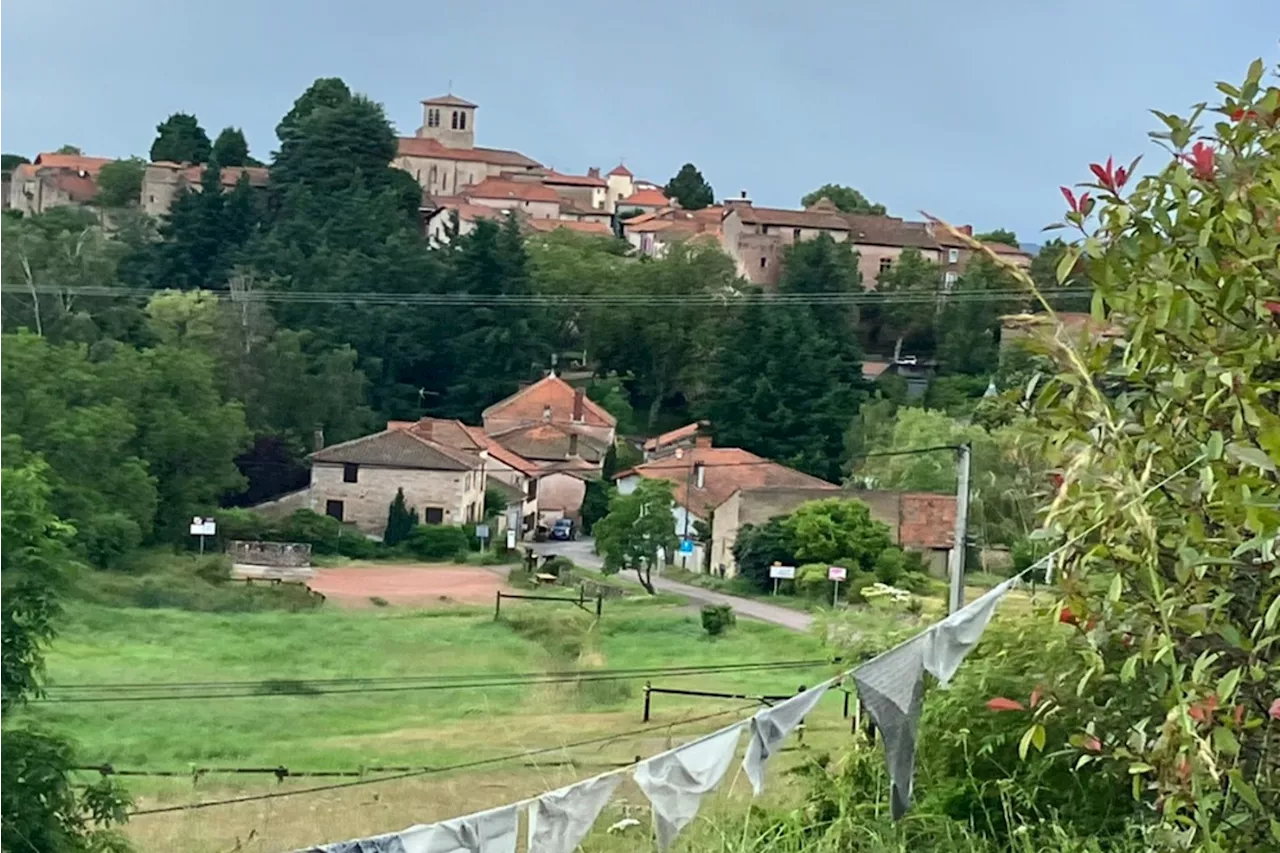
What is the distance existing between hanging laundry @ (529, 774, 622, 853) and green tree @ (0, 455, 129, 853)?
379 centimetres

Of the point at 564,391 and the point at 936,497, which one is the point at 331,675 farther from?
the point at 564,391

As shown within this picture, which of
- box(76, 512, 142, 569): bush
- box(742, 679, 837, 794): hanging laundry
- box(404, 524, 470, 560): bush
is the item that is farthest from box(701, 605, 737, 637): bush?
box(742, 679, 837, 794): hanging laundry

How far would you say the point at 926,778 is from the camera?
280cm

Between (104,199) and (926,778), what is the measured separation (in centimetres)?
4222

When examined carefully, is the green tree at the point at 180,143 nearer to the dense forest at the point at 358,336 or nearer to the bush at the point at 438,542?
the dense forest at the point at 358,336

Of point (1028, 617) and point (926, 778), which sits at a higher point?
point (1028, 617)

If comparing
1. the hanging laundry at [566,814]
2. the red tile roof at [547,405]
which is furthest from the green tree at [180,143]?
the hanging laundry at [566,814]

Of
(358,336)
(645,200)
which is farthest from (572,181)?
(358,336)

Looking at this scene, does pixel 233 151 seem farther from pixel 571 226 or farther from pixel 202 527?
pixel 202 527

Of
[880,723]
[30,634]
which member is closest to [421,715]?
[30,634]

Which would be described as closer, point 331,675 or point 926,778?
point 926,778

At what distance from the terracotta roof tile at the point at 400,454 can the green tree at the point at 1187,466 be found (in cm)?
2240

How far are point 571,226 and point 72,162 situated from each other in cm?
1640

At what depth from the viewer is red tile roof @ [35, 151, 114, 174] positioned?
48188mm
